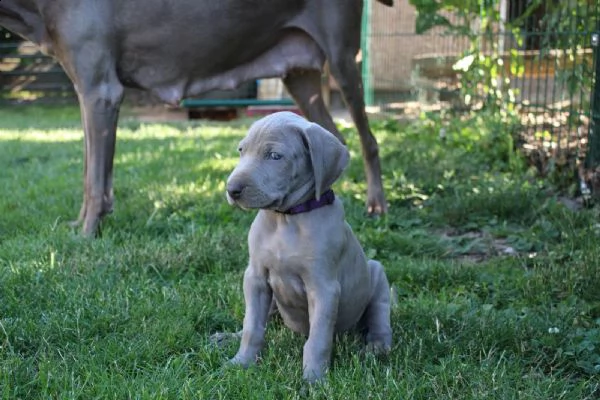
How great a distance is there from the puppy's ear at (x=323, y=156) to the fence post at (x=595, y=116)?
3181mm

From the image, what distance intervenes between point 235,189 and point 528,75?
5.92 meters

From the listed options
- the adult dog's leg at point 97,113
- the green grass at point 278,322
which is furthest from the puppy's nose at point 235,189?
the adult dog's leg at point 97,113

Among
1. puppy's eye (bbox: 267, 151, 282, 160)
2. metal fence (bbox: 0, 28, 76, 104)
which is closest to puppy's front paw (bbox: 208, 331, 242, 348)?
puppy's eye (bbox: 267, 151, 282, 160)

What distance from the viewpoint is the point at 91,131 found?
13.7 ft

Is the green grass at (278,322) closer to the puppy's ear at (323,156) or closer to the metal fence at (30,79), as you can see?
the puppy's ear at (323,156)

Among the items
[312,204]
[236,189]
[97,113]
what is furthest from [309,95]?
[236,189]

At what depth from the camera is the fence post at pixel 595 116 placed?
5.08 meters

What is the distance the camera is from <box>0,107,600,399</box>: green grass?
237 cm

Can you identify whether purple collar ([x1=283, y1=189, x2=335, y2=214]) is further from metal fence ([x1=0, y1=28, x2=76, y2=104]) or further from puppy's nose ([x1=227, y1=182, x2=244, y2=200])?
metal fence ([x1=0, y1=28, x2=76, y2=104])

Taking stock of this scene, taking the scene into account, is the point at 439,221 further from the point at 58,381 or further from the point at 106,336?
the point at 58,381

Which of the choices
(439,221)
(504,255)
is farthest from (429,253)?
(439,221)

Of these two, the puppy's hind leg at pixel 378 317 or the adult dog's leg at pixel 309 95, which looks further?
the adult dog's leg at pixel 309 95

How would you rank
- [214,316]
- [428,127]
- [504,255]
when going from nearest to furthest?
1. [214,316]
2. [504,255]
3. [428,127]

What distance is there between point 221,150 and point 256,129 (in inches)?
192
